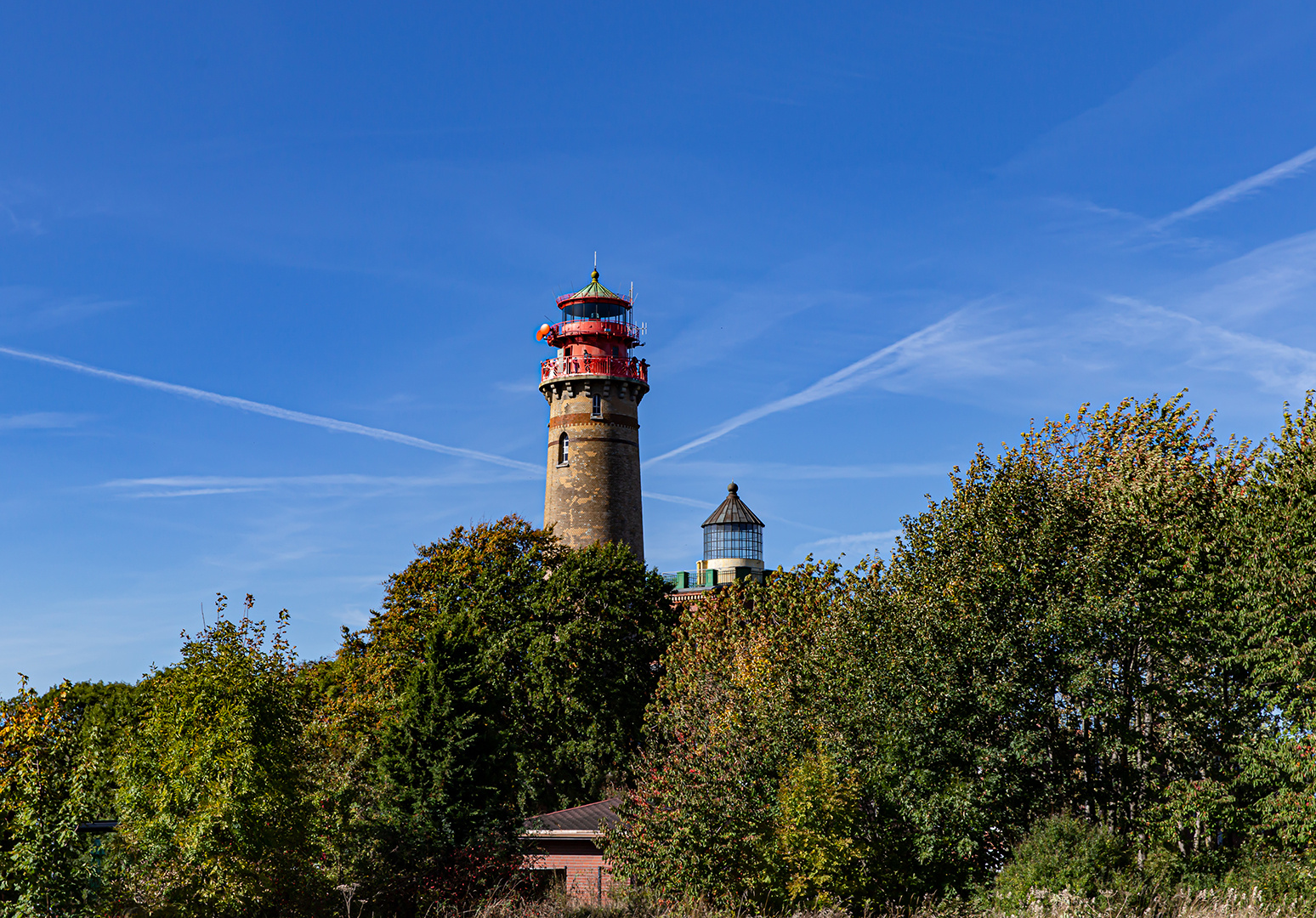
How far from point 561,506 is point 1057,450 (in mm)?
24032

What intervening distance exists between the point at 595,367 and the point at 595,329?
8.22 feet

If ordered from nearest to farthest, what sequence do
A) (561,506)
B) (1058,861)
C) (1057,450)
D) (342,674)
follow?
(1058,861), (1057,450), (342,674), (561,506)

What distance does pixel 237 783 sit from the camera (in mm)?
23016

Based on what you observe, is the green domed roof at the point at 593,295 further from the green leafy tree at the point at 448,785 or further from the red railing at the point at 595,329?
the green leafy tree at the point at 448,785

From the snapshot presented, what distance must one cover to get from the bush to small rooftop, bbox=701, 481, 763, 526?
4459cm

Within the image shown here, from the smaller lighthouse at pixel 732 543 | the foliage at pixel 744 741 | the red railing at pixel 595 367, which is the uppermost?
the red railing at pixel 595 367

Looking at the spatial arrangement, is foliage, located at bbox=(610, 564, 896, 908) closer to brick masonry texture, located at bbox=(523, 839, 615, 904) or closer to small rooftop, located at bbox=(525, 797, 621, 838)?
small rooftop, located at bbox=(525, 797, 621, 838)

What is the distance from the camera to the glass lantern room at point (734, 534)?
222 ft

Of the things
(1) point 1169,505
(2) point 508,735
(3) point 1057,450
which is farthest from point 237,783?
(3) point 1057,450

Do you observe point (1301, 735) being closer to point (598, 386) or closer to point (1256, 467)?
point (1256, 467)

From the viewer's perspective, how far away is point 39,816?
18078 mm

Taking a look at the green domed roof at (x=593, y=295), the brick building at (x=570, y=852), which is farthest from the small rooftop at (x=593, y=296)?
the brick building at (x=570, y=852)

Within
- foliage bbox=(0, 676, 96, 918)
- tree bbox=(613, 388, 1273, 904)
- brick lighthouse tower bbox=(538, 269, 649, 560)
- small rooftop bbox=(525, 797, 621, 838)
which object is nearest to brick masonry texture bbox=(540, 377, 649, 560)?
brick lighthouse tower bbox=(538, 269, 649, 560)

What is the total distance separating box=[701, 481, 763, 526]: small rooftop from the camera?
6794cm
